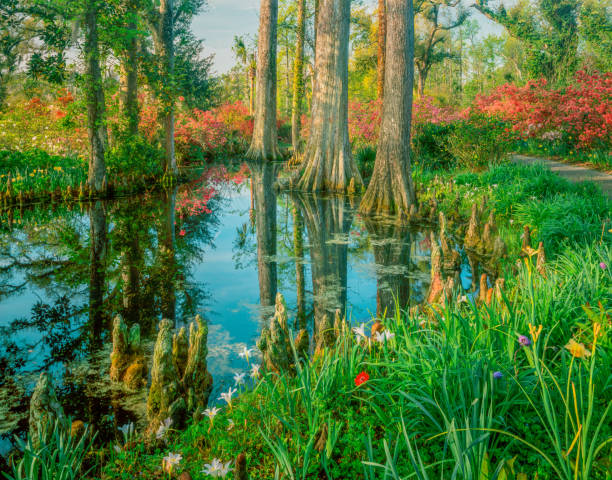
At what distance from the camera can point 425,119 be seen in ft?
48.8

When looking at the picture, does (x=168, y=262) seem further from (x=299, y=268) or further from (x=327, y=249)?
(x=327, y=249)

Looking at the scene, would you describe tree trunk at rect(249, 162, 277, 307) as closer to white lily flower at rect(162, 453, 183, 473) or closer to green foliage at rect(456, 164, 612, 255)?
white lily flower at rect(162, 453, 183, 473)

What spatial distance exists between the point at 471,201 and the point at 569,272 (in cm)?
477

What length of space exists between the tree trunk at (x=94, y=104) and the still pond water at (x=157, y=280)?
3.27ft

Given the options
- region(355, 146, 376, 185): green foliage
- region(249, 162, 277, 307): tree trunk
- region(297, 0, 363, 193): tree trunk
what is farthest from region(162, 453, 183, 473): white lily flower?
region(355, 146, 376, 185): green foliage

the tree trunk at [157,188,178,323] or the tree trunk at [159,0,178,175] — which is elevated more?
the tree trunk at [159,0,178,175]

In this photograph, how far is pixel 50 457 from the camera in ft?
6.30

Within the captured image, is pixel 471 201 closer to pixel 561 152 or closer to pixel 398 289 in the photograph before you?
pixel 398 289

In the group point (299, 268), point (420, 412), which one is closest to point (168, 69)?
point (299, 268)

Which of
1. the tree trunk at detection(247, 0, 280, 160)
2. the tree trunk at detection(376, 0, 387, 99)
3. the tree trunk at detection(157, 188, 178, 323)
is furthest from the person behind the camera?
the tree trunk at detection(247, 0, 280, 160)

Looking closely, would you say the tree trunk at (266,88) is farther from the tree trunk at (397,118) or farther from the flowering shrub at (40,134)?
the tree trunk at (397,118)

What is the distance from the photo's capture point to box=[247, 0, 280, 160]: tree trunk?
21.1m

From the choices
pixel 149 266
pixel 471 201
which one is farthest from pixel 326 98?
pixel 149 266

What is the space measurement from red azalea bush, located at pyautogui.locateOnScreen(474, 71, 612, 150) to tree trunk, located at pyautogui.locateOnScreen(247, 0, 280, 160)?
9.82 metres
